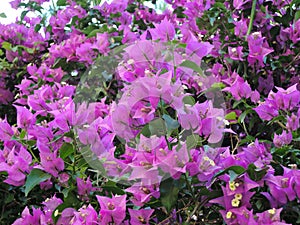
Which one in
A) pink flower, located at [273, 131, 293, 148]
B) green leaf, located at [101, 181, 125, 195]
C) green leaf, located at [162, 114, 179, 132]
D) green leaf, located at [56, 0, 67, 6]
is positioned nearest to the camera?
green leaf, located at [162, 114, 179, 132]

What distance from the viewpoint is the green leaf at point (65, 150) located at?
3.49 feet

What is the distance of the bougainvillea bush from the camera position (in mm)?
915

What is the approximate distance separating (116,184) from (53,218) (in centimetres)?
16

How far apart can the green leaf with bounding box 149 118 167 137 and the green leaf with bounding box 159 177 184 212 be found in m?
0.09

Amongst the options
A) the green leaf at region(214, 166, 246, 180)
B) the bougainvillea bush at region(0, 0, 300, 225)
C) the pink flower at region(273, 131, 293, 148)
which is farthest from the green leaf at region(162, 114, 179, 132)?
the pink flower at region(273, 131, 293, 148)

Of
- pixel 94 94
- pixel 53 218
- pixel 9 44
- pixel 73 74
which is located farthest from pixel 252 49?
pixel 9 44

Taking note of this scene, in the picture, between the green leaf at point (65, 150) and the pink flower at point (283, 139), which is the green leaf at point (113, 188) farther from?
the pink flower at point (283, 139)


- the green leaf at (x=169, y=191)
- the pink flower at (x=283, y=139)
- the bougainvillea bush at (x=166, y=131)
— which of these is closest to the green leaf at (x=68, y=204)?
the bougainvillea bush at (x=166, y=131)

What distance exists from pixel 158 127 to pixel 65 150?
0.88 ft

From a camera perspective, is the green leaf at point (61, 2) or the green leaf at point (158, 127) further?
the green leaf at point (61, 2)

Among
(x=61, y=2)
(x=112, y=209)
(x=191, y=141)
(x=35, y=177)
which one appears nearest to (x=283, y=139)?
(x=191, y=141)

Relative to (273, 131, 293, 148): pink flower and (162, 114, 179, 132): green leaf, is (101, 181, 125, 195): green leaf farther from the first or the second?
(273, 131, 293, 148): pink flower

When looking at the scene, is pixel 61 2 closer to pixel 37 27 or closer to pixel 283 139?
pixel 37 27

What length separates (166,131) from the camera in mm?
907
